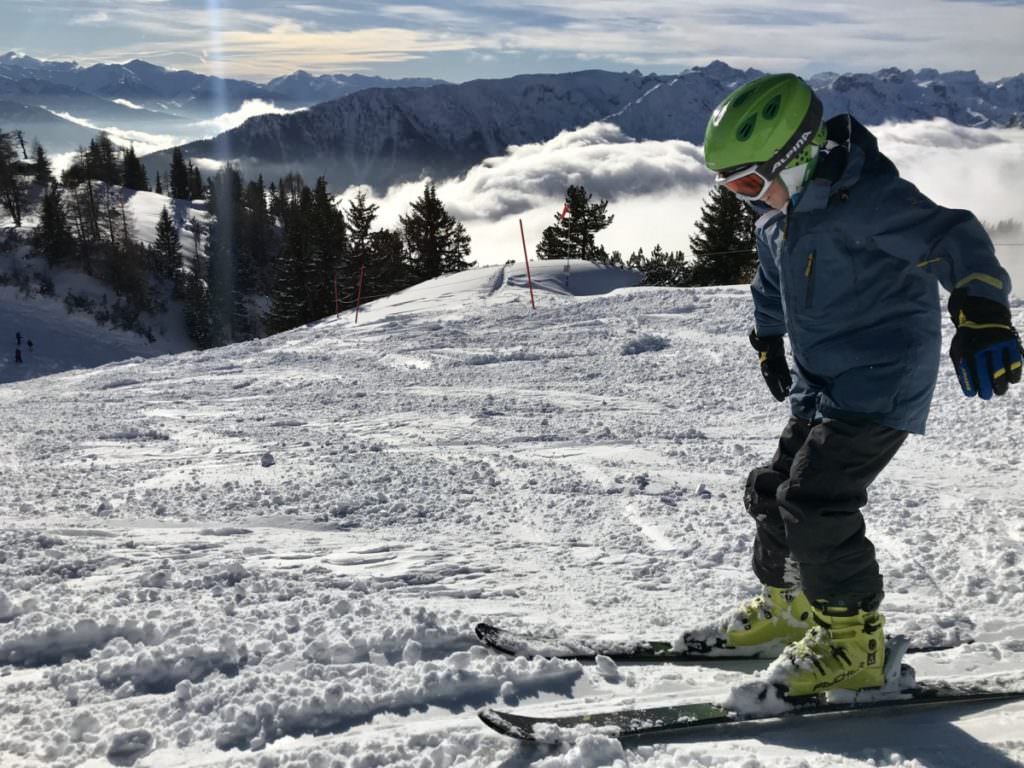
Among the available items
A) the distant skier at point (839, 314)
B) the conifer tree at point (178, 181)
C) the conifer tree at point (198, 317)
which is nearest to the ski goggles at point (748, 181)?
the distant skier at point (839, 314)

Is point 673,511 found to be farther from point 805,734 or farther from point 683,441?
point 805,734

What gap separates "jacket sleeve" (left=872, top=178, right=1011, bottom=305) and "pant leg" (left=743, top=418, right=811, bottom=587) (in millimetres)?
744

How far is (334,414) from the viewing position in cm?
789

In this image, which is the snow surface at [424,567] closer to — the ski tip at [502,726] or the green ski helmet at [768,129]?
the ski tip at [502,726]

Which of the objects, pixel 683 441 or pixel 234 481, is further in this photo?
pixel 683 441

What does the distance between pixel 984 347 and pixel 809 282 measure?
1.93ft

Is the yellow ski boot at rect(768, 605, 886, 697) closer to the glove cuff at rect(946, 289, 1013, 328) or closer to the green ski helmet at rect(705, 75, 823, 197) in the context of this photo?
the glove cuff at rect(946, 289, 1013, 328)

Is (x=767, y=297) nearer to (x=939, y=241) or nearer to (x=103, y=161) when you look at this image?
(x=939, y=241)

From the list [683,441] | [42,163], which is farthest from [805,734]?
[42,163]

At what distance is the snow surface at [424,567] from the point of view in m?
2.44

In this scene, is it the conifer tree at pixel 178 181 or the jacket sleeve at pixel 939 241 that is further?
the conifer tree at pixel 178 181

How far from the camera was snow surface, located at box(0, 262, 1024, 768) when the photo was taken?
2.44m

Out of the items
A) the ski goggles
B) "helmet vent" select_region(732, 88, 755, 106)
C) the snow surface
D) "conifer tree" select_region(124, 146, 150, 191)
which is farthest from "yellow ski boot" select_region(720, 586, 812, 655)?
"conifer tree" select_region(124, 146, 150, 191)

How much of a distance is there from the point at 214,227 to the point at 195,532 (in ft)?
228
